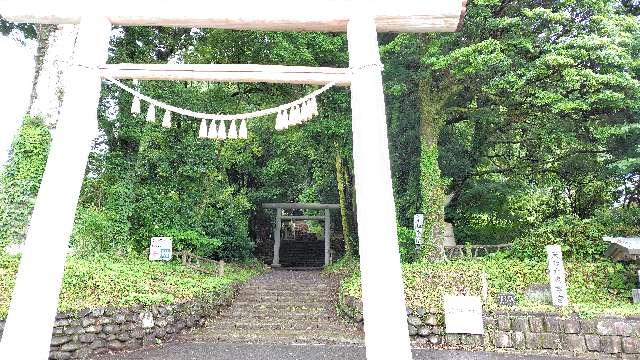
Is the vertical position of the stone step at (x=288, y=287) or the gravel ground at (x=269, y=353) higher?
A: the stone step at (x=288, y=287)

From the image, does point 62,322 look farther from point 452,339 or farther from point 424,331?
point 452,339

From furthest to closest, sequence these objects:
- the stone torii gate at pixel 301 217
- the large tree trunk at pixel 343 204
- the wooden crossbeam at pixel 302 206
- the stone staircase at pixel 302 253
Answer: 1. the stone staircase at pixel 302 253
2. the stone torii gate at pixel 301 217
3. the wooden crossbeam at pixel 302 206
4. the large tree trunk at pixel 343 204

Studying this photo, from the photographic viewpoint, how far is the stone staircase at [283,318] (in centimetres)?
789

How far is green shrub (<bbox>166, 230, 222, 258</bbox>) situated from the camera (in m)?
13.1

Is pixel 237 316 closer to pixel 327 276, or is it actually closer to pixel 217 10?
pixel 327 276

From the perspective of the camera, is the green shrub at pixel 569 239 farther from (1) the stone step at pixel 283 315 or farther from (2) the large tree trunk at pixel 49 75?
(2) the large tree trunk at pixel 49 75

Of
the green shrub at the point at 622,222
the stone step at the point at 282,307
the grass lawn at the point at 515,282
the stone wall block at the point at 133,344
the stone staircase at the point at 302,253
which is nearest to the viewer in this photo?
the stone wall block at the point at 133,344

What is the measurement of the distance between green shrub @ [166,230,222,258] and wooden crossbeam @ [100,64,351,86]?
953 cm

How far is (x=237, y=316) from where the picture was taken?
9.39 metres

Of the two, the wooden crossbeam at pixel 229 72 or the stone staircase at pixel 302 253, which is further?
the stone staircase at pixel 302 253

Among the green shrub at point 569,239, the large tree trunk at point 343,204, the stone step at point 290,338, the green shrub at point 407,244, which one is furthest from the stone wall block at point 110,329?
the green shrub at point 569,239

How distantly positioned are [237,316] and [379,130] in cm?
696

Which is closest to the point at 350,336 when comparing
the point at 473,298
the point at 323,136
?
the point at 473,298

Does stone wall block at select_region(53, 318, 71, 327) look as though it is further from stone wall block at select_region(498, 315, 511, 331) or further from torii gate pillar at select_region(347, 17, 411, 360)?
stone wall block at select_region(498, 315, 511, 331)
